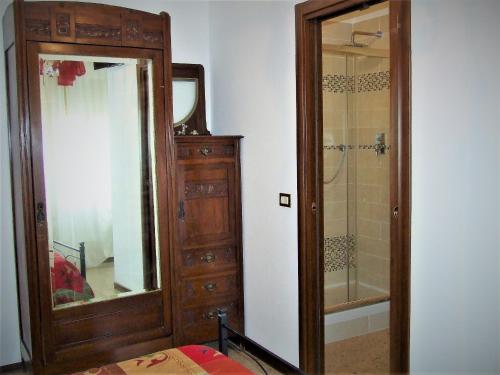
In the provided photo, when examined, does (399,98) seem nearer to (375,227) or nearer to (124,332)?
(375,227)

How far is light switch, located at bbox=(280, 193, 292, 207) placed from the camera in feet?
10.0

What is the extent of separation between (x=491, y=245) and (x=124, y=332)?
6.54ft

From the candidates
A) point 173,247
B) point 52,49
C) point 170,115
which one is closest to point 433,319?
point 173,247

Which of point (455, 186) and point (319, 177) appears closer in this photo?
point (455, 186)

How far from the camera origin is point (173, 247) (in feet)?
10.4

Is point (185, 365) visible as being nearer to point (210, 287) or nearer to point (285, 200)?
→ point (285, 200)

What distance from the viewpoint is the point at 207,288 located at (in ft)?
11.2

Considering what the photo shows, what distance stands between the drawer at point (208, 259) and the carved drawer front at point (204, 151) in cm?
58

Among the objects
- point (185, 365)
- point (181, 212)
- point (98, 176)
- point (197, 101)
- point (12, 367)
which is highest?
point (197, 101)

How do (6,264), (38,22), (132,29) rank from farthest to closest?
(6,264)
(132,29)
(38,22)

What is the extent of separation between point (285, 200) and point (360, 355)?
100cm

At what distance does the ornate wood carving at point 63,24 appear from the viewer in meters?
2.74

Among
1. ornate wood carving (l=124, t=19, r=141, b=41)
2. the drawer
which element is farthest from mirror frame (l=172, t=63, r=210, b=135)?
the drawer

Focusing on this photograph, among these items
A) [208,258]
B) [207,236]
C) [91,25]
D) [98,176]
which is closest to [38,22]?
[91,25]
